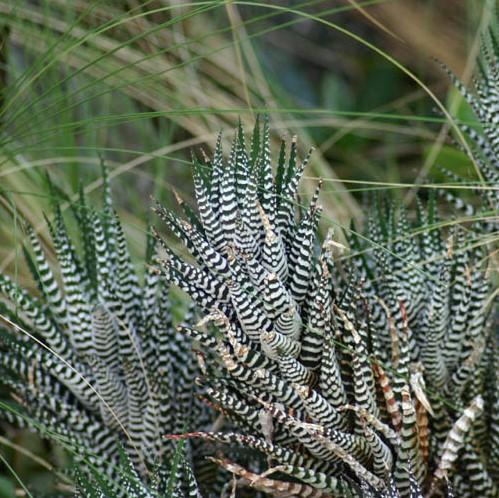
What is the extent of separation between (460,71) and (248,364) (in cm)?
143

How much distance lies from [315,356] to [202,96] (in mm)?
769

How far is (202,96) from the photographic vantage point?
1.44 meters

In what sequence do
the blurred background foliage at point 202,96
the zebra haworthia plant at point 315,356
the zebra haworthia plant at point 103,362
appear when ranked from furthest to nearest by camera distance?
1. the blurred background foliage at point 202,96
2. the zebra haworthia plant at point 103,362
3. the zebra haworthia plant at point 315,356

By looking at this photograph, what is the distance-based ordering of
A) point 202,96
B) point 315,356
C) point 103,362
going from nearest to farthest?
point 315,356 < point 103,362 < point 202,96

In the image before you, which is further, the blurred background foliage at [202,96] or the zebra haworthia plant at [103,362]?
the blurred background foliage at [202,96]

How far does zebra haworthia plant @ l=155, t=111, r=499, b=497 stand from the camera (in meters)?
0.73

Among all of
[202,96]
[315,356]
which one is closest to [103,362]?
[315,356]

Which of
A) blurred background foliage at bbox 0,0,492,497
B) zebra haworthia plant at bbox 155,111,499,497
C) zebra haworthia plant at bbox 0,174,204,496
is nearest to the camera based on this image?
zebra haworthia plant at bbox 155,111,499,497

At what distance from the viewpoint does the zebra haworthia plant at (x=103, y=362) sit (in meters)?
0.85

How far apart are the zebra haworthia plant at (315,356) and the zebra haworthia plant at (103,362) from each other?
0.24ft

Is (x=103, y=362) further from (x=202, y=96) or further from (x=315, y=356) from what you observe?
(x=202, y=96)

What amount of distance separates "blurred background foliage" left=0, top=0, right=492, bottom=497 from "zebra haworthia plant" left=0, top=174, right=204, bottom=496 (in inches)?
4.2

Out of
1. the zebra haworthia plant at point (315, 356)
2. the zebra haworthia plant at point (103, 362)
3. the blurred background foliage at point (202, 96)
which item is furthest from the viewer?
the blurred background foliage at point (202, 96)

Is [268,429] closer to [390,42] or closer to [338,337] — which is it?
[338,337]
